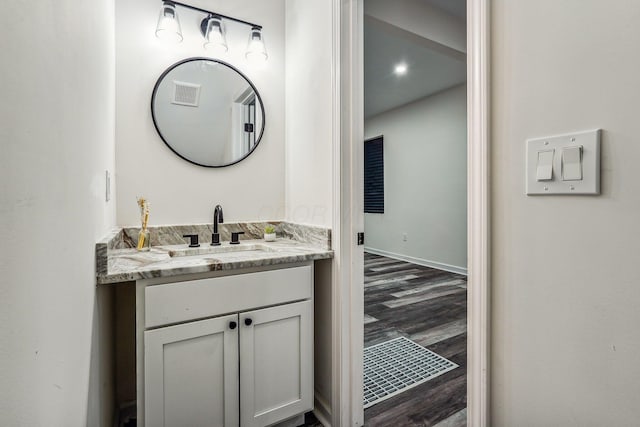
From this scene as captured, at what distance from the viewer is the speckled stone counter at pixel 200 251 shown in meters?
1.12

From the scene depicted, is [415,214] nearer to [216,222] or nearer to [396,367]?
[396,367]

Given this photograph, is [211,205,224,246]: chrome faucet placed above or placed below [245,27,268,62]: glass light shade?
below

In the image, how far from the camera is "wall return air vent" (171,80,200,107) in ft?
5.71

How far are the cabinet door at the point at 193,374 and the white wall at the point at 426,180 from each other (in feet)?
11.7

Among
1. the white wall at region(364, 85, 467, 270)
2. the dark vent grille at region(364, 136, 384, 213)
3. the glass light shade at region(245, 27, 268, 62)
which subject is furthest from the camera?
the dark vent grille at region(364, 136, 384, 213)

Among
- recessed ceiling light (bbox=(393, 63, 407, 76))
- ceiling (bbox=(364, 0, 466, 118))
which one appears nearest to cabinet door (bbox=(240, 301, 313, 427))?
ceiling (bbox=(364, 0, 466, 118))

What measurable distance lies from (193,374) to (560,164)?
4.47 ft

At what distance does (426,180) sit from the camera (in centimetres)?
463

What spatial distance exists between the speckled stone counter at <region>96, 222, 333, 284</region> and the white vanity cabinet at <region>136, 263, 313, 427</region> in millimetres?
59

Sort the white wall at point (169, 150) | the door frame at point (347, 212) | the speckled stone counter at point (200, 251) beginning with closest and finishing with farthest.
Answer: the speckled stone counter at point (200, 251) → the door frame at point (347, 212) → the white wall at point (169, 150)

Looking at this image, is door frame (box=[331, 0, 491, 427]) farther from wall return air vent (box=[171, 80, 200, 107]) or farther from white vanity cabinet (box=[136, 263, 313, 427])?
wall return air vent (box=[171, 80, 200, 107])

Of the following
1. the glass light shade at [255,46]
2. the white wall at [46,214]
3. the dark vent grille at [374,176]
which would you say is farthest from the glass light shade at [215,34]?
the dark vent grille at [374,176]

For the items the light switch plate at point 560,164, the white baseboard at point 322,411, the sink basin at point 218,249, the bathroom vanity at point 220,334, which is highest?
the light switch plate at point 560,164

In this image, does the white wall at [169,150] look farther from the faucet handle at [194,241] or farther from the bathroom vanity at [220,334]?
the bathroom vanity at [220,334]
